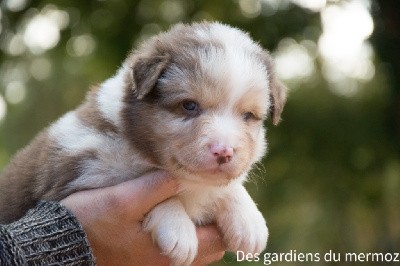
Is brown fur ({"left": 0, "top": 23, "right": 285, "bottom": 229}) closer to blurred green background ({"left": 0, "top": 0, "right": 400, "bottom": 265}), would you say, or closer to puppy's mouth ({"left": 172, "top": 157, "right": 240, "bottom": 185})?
puppy's mouth ({"left": 172, "top": 157, "right": 240, "bottom": 185})

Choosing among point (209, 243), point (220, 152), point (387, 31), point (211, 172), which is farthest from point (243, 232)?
point (387, 31)

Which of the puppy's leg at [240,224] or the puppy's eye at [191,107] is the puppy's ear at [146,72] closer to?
the puppy's eye at [191,107]

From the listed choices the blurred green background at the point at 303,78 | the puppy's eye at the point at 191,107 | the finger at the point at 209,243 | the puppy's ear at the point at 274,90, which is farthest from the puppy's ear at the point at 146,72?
the blurred green background at the point at 303,78

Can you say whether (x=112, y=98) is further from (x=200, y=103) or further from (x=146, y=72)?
(x=200, y=103)

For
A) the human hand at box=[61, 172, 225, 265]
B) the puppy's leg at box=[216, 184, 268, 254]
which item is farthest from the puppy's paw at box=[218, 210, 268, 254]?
the human hand at box=[61, 172, 225, 265]

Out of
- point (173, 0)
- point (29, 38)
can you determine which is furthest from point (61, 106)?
point (173, 0)

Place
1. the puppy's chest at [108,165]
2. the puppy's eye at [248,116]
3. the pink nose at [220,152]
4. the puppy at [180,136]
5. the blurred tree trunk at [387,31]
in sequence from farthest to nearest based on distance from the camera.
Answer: the blurred tree trunk at [387,31], the puppy's chest at [108,165], the puppy's eye at [248,116], the puppy at [180,136], the pink nose at [220,152]
